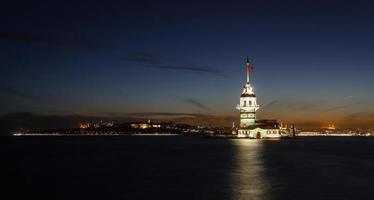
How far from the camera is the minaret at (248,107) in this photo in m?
150

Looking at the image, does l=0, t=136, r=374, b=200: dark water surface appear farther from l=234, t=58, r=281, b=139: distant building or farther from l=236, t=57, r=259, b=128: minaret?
l=236, t=57, r=259, b=128: minaret

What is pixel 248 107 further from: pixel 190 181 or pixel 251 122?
pixel 190 181

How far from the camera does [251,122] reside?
149750mm

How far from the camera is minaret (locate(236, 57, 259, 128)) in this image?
149625 millimetres

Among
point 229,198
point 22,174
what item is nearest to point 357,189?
point 229,198

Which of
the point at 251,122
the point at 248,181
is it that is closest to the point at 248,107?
the point at 251,122

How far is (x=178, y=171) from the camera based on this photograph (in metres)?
46.3

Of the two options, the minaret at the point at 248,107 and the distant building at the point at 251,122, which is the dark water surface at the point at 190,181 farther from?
the minaret at the point at 248,107

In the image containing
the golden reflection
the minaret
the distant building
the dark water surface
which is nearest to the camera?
the dark water surface

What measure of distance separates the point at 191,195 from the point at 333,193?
9.62 metres

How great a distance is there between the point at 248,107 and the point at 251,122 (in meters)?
4.90

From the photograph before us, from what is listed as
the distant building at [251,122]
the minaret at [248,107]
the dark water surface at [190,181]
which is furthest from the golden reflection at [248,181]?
the minaret at [248,107]

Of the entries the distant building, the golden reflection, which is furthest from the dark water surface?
the distant building

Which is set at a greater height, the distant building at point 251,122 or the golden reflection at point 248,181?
the distant building at point 251,122
